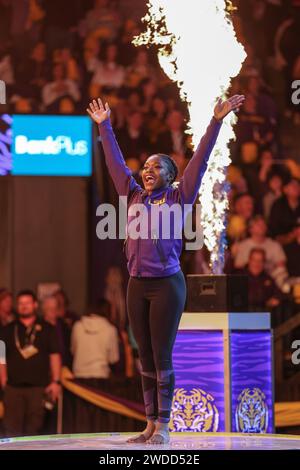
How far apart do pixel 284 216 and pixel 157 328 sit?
19.5 feet

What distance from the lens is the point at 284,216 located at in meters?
12.1

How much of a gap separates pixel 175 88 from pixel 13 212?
2.57 meters

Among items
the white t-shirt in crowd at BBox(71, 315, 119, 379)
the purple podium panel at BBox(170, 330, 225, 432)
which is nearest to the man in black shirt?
the white t-shirt in crowd at BBox(71, 315, 119, 379)

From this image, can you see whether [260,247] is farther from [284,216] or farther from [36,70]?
[36,70]

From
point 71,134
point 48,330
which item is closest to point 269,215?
point 71,134

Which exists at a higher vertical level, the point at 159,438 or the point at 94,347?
the point at 94,347

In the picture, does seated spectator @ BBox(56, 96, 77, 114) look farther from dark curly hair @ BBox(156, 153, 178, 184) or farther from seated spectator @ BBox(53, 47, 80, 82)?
dark curly hair @ BBox(156, 153, 178, 184)

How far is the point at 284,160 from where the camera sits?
12766 millimetres

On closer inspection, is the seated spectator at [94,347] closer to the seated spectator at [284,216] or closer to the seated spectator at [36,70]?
the seated spectator at [284,216]

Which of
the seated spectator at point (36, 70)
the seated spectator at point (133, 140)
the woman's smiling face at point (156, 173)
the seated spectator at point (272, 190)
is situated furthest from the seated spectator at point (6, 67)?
the woman's smiling face at point (156, 173)

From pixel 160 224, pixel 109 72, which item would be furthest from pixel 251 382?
pixel 109 72

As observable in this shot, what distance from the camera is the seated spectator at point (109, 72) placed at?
13047 millimetres

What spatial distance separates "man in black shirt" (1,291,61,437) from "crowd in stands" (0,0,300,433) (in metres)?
0.08

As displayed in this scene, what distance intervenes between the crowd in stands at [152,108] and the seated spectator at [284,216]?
12 millimetres
